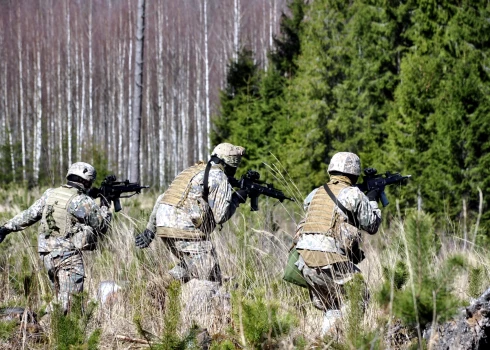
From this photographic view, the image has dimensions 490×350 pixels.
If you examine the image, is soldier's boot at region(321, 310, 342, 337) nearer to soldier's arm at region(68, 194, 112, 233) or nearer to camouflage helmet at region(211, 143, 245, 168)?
camouflage helmet at region(211, 143, 245, 168)

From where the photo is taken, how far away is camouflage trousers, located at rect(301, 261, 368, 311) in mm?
4488

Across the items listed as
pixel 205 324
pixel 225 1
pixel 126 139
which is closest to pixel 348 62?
pixel 205 324

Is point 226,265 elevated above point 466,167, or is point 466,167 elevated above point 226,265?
Result: point 466,167

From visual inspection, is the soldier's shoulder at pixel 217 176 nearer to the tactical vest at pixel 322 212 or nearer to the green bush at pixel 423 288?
the tactical vest at pixel 322 212

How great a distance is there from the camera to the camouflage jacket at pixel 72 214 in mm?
5383

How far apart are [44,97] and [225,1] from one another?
40.2ft

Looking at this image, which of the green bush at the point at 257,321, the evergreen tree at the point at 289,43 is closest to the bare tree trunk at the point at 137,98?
the evergreen tree at the point at 289,43

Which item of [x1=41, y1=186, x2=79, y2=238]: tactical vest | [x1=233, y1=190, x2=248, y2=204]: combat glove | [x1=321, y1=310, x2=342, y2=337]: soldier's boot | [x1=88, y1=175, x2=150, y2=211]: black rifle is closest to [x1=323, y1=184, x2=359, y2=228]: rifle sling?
[x1=321, y1=310, x2=342, y2=337]: soldier's boot

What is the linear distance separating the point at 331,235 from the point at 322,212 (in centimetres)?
18

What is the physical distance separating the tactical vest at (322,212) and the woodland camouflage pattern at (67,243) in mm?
1908

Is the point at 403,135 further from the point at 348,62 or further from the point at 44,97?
the point at 44,97

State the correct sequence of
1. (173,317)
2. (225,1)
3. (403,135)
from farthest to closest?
(225,1) < (403,135) < (173,317)

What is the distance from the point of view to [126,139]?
36.5 metres

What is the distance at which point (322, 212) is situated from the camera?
15.1 feet
